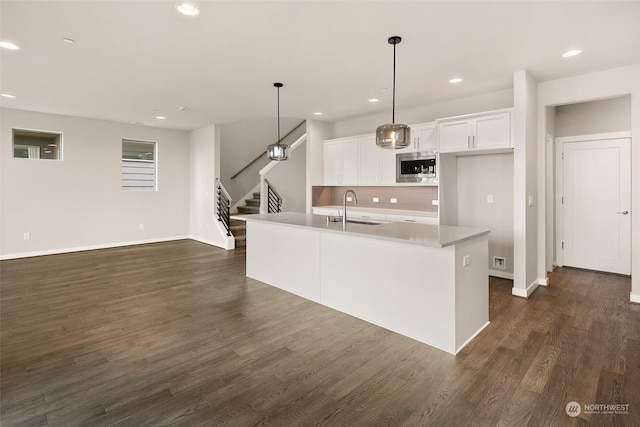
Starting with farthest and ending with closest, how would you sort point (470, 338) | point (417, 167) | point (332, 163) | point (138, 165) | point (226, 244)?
point (138, 165) → point (226, 244) → point (332, 163) → point (417, 167) → point (470, 338)

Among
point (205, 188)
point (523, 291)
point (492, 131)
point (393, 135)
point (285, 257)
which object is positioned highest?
point (492, 131)

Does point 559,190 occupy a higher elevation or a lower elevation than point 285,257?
higher

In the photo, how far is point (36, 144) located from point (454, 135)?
7.60m

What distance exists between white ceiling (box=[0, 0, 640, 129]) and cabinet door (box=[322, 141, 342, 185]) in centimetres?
152

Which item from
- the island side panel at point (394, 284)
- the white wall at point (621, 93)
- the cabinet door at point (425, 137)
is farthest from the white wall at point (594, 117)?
the island side panel at point (394, 284)

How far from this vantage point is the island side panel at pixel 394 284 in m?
2.73

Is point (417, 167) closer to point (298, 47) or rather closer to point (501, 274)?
point (501, 274)

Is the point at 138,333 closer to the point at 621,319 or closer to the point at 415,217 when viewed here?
the point at 415,217

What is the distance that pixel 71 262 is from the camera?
581 cm

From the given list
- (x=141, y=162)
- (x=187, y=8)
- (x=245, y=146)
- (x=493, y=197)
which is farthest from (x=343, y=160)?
(x=141, y=162)

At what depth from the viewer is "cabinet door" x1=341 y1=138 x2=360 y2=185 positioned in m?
6.27

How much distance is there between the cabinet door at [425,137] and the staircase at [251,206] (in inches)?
188

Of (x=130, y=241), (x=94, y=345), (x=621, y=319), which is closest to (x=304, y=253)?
(x=94, y=345)

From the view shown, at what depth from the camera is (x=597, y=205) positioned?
5.06 metres
